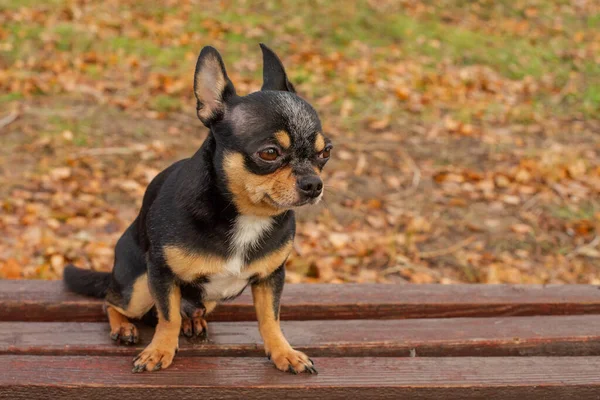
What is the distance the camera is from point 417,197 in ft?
17.1

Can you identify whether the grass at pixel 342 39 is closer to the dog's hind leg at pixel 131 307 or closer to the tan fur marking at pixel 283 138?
the dog's hind leg at pixel 131 307

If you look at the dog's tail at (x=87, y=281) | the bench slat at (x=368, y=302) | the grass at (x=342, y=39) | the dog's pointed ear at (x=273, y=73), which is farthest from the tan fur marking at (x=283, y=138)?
the grass at (x=342, y=39)

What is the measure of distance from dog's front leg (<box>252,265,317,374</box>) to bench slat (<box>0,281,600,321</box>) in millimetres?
371

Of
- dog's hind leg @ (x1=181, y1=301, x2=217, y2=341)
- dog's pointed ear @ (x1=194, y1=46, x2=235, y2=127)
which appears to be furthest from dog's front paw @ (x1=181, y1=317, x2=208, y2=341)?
dog's pointed ear @ (x1=194, y1=46, x2=235, y2=127)

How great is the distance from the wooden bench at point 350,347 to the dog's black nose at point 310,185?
68cm

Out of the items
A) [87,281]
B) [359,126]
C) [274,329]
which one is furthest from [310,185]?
[359,126]

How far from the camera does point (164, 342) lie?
2.44 metres

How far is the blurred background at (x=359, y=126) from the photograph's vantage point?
4.52 metres

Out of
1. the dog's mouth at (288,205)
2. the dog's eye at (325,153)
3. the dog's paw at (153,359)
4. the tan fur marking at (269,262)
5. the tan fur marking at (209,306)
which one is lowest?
the dog's paw at (153,359)

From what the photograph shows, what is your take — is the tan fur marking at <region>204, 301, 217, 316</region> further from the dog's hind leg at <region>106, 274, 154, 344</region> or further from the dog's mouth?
the dog's mouth

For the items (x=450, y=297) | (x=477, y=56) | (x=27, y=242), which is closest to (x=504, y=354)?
(x=450, y=297)

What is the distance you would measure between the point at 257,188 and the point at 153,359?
0.71 metres

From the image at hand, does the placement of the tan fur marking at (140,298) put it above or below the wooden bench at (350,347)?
above

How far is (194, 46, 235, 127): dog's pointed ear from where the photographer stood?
229cm
